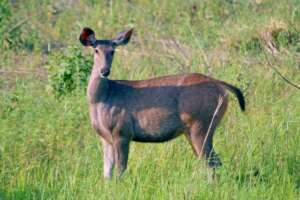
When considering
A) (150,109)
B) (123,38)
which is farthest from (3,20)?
(150,109)

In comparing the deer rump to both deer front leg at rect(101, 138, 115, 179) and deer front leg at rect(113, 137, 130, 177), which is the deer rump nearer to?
deer front leg at rect(113, 137, 130, 177)

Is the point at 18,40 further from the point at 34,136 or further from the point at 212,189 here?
the point at 212,189

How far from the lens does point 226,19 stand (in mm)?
15297

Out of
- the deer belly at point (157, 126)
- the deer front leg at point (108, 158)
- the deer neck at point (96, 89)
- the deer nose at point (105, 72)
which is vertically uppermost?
the deer nose at point (105, 72)

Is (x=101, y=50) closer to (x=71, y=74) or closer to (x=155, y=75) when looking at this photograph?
(x=71, y=74)

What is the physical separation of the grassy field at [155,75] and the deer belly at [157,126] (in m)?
0.14

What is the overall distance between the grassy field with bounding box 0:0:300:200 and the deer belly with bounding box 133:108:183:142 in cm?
14

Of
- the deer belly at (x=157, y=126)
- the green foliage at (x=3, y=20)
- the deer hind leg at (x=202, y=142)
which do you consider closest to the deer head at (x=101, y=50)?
the deer belly at (x=157, y=126)

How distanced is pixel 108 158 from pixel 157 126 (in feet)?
1.81

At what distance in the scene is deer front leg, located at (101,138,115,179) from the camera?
10058 millimetres

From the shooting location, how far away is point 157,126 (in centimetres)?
1027

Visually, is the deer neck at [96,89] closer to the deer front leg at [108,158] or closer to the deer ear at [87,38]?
the deer ear at [87,38]

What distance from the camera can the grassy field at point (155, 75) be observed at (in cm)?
937

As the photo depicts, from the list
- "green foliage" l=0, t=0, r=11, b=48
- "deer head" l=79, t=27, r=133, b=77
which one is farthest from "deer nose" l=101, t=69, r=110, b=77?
"green foliage" l=0, t=0, r=11, b=48
